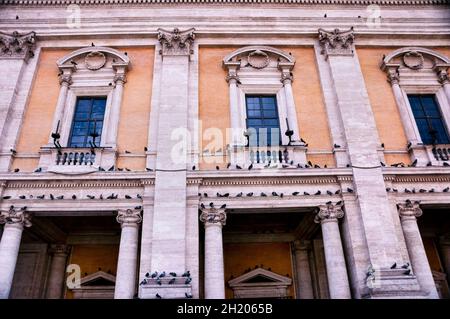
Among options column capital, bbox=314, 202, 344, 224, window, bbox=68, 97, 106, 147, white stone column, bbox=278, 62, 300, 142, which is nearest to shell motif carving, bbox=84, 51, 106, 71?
window, bbox=68, 97, 106, 147

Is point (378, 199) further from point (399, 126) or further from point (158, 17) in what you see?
point (158, 17)

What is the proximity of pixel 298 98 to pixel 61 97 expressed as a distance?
22.7 feet

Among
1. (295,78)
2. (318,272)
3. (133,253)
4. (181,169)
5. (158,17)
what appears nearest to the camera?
(133,253)

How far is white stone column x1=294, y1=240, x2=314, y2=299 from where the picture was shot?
10.8 meters

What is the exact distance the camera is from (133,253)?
8.96m

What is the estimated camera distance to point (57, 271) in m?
11.0

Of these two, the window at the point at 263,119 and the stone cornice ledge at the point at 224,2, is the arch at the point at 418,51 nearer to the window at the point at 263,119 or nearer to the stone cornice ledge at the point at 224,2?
the stone cornice ledge at the point at 224,2

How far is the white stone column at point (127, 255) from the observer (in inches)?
338

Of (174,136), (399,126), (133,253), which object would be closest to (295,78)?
(399,126)

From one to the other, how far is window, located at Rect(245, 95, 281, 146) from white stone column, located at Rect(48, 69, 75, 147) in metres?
5.32

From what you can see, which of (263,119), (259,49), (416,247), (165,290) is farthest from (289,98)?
(165,290)

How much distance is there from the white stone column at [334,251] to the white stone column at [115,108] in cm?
578

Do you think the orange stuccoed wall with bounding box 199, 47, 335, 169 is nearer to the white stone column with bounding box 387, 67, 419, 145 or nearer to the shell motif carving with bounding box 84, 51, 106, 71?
the white stone column with bounding box 387, 67, 419, 145

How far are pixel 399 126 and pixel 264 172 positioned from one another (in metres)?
4.32
